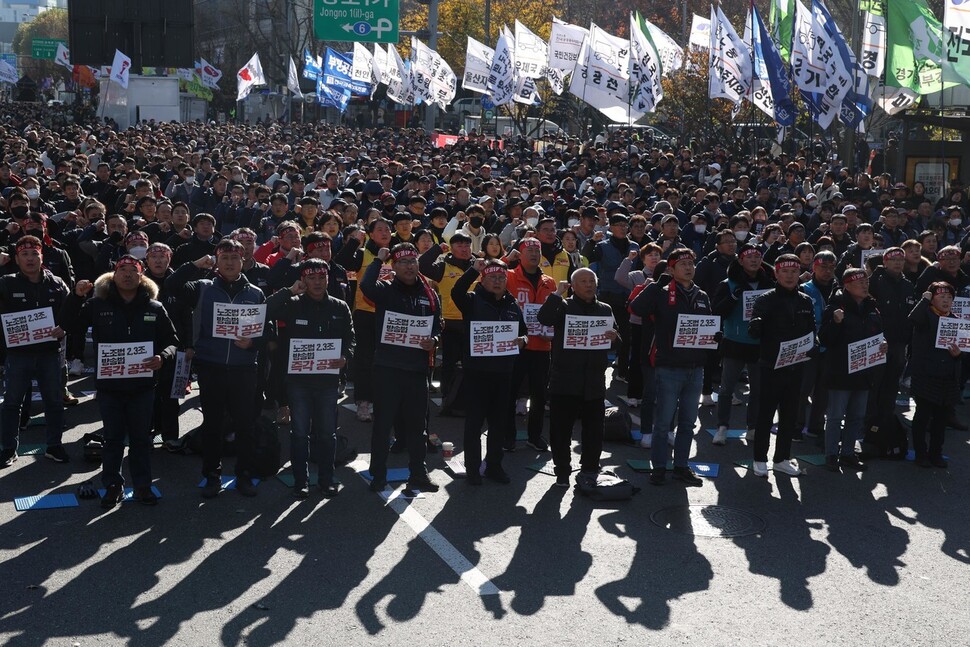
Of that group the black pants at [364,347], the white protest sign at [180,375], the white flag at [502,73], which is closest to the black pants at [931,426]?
the black pants at [364,347]

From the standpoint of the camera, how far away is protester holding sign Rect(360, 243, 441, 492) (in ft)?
28.8

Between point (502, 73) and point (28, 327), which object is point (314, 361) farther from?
point (502, 73)

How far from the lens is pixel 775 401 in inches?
370

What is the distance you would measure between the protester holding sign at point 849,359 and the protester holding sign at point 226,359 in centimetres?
476

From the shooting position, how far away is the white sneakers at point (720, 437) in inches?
412

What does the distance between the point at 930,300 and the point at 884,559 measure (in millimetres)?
3270

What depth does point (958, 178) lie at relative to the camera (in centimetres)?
2325

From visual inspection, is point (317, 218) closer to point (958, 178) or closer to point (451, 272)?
point (451, 272)

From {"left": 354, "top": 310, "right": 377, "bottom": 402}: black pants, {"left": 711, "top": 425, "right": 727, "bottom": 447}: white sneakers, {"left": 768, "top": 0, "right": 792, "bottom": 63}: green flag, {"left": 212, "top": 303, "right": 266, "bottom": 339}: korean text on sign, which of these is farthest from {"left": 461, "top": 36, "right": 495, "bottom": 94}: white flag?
{"left": 212, "top": 303, "right": 266, "bottom": 339}: korean text on sign

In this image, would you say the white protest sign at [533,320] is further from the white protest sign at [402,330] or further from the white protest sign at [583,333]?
the white protest sign at [402,330]

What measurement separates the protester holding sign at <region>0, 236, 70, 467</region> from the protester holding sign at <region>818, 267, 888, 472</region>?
6.34 meters

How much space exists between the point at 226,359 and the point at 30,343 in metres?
1.72

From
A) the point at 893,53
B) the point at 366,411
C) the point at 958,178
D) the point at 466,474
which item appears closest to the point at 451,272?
the point at 366,411

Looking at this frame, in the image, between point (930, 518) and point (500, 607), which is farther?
point (930, 518)
